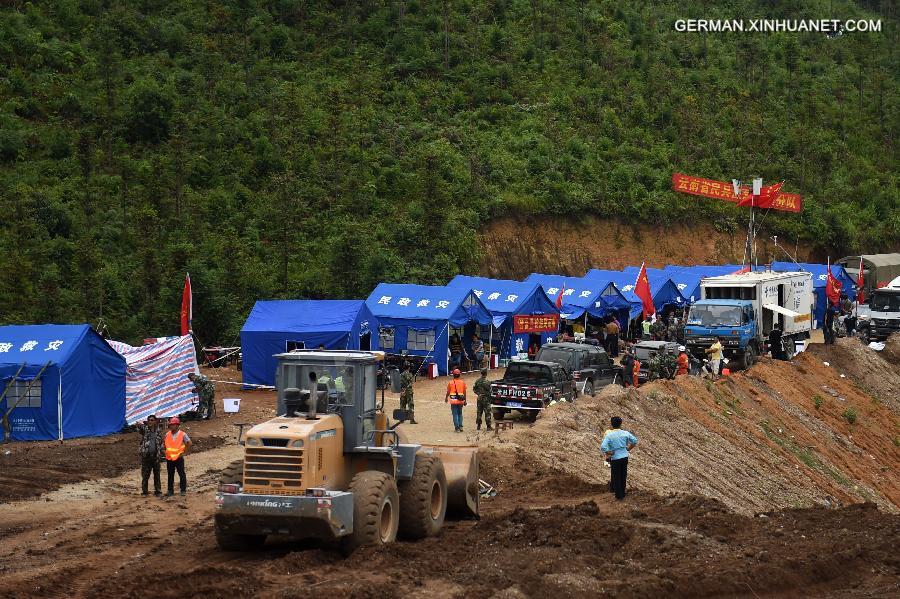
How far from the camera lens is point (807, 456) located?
100 feet

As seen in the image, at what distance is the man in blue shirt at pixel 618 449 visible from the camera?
17.9m

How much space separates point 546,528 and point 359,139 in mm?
42506

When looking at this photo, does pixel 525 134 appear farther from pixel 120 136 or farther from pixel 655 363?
pixel 655 363

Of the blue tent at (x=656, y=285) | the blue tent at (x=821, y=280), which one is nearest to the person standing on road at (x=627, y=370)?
the blue tent at (x=656, y=285)

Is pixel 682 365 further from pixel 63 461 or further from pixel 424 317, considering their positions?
pixel 63 461

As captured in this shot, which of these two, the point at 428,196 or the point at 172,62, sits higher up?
the point at 172,62

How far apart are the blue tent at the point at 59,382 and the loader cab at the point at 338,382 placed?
1191 centimetres

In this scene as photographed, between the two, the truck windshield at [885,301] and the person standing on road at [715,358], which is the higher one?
the truck windshield at [885,301]

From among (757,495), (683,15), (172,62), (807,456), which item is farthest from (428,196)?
(683,15)

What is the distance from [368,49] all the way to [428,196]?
69.0ft

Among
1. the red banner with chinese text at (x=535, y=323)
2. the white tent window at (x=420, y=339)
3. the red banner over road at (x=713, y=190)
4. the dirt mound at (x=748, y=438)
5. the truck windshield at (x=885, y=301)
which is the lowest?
the dirt mound at (x=748, y=438)

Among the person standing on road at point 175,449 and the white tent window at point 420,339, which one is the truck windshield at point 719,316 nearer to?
the white tent window at point 420,339

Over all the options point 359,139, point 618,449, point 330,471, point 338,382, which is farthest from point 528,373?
point 359,139

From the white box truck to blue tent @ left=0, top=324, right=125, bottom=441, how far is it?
19.4m
